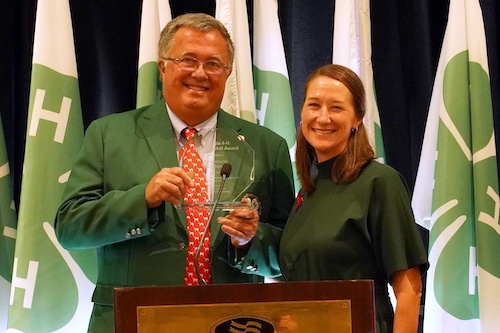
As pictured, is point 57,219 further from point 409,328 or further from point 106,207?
point 409,328

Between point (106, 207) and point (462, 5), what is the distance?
1.65 metres

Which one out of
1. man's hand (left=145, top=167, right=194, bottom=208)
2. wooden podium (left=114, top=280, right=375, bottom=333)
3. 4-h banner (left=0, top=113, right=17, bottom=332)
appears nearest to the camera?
wooden podium (left=114, top=280, right=375, bottom=333)

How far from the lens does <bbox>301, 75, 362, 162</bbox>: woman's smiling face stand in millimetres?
1785

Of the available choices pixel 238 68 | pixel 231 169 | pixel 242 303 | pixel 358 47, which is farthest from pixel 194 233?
pixel 358 47

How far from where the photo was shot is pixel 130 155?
1882mm

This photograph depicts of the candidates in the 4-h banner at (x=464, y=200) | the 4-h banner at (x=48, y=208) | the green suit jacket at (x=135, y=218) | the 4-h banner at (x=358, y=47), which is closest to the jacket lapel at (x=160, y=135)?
the green suit jacket at (x=135, y=218)

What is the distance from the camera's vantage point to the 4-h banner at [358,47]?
8.28ft

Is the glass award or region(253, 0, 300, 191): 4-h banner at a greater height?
region(253, 0, 300, 191): 4-h banner

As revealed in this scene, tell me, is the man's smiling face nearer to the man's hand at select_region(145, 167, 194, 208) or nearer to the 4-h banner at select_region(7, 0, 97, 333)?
the man's hand at select_region(145, 167, 194, 208)

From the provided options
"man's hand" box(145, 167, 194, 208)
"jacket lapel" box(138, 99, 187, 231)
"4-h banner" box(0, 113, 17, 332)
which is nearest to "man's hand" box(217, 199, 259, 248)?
"man's hand" box(145, 167, 194, 208)

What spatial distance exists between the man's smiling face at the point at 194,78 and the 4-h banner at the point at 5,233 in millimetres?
817

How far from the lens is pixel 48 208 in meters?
2.24

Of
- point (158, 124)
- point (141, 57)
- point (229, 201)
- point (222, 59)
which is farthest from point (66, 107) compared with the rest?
point (229, 201)

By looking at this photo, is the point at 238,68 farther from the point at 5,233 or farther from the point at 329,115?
the point at 5,233
